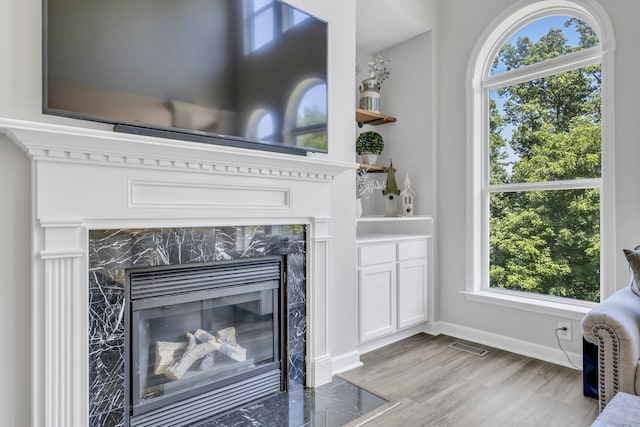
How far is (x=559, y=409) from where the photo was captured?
2.08 m

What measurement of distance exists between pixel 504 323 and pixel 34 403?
299 centimetres

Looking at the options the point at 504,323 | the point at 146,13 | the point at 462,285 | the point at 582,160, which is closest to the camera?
the point at 146,13

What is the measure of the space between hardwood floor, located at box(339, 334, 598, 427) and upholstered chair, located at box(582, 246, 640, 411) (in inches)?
12.2

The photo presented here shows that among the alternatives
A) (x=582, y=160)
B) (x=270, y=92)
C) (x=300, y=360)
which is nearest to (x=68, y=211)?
(x=270, y=92)

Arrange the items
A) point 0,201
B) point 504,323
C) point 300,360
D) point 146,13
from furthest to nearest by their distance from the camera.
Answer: point 504,323 → point 300,360 → point 146,13 → point 0,201

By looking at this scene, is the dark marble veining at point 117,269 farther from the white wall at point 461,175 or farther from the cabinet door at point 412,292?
the white wall at point 461,175

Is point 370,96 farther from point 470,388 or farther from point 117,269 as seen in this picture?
point 117,269

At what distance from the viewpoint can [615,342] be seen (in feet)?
5.83

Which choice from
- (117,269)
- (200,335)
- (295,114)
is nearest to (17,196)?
(117,269)

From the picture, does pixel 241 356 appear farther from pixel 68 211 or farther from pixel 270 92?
pixel 270 92

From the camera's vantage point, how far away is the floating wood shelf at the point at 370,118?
3.32 metres

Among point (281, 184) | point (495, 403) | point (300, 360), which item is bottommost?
point (495, 403)

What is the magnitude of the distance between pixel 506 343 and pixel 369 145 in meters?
1.96

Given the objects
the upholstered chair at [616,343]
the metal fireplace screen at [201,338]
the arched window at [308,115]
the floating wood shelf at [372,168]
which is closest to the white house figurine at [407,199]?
the floating wood shelf at [372,168]
